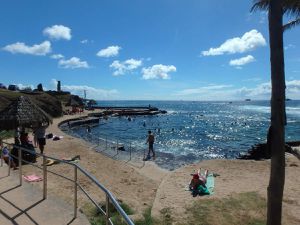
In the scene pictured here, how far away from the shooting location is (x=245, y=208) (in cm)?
1088

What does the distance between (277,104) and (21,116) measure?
10.2m

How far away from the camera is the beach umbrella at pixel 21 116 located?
13852 mm

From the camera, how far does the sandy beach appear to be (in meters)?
11.1

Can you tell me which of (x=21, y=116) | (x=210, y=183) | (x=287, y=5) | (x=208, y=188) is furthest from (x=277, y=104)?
(x=21, y=116)

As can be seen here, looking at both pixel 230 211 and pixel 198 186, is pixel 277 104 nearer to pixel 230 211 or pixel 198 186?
pixel 230 211

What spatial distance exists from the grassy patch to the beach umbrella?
7.21 meters

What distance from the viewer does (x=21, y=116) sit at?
14.0 m

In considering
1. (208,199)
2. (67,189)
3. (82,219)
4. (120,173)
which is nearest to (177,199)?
(208,199)

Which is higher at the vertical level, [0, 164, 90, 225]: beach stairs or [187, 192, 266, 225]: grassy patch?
[0, 164, 90, 225]: beach stairs

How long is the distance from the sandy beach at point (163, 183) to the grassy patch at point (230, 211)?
415 millimetres

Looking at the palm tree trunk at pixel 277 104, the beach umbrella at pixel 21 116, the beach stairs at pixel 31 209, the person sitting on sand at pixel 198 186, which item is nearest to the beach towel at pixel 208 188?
the person sitting on sand at pixel 198 186

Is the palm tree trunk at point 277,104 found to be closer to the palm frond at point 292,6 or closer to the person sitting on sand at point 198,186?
the palm frond at point 292,6

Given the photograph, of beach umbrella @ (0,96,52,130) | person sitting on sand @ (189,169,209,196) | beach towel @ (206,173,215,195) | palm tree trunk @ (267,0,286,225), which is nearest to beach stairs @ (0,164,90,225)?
palm tree trunk @ (267,0,286,225)

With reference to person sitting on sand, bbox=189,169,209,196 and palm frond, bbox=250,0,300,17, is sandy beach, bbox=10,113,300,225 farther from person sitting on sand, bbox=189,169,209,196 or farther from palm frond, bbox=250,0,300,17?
palm frond, bbox=250,0,300,17
